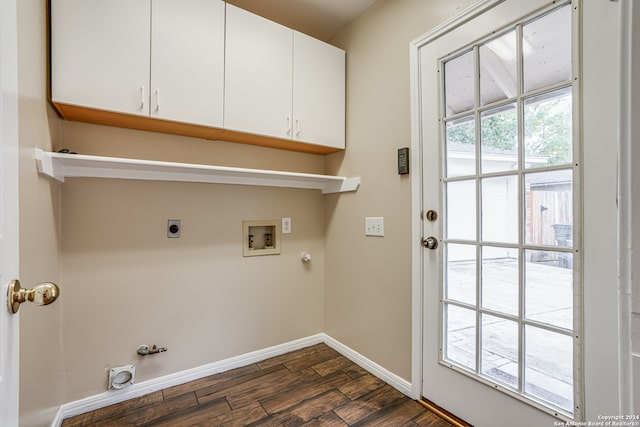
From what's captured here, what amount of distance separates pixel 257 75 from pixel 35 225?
1342 mm

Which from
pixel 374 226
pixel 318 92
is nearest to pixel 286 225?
pixel 374 226

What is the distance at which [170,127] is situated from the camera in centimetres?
172

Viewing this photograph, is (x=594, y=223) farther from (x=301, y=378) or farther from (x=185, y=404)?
(x=185, y=404)

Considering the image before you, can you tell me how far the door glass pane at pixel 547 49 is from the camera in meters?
1.15

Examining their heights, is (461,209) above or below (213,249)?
above

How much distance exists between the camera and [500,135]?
1.37 metres

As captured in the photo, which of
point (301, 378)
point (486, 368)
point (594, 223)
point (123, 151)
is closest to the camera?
point (594, 223)

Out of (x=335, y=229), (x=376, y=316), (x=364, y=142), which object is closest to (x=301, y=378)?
(x=376, y=316)

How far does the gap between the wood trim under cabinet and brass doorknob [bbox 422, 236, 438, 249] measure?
3.21 feet

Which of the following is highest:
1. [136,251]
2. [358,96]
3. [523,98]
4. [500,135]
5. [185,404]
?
[358,96]

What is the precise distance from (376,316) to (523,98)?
1494 mm

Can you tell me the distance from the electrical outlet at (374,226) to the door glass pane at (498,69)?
89 cm

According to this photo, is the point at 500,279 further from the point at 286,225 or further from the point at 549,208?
the point at 286,225

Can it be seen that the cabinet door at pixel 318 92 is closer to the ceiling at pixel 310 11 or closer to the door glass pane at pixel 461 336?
the ceiling at pixel 310 11
